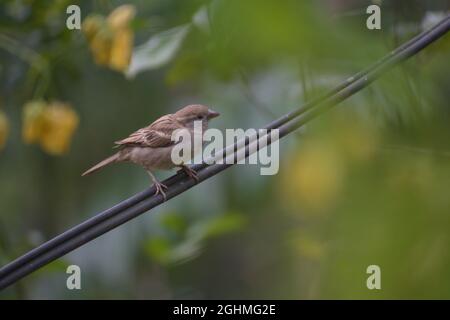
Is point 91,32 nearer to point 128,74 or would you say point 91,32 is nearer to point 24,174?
point 128,74

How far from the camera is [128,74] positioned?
3318 millimetres

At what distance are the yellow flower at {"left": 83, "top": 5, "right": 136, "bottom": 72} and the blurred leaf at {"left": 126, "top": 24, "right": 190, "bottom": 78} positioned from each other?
2.3 inches

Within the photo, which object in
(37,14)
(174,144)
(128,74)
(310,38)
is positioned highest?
(37,14)

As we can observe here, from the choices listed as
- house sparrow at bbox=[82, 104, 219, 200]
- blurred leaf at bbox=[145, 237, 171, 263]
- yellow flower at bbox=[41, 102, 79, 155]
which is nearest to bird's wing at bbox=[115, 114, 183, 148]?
house sparrow at bbox=[82, 104, 219, 200]

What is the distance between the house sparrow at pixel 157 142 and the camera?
10.3 feet

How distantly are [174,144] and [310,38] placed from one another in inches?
99.1

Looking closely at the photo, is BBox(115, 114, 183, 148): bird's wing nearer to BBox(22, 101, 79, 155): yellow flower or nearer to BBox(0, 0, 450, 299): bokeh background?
BBox(0, 0, 450, 299): bokeh background

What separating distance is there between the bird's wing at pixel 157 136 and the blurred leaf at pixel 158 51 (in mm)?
260

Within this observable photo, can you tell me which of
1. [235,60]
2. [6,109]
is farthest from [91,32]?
[235,60]

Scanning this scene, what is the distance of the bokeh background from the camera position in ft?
2.24

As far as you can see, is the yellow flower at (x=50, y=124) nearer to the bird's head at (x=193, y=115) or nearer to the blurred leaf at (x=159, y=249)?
the bird's head at (x=193, y=115)

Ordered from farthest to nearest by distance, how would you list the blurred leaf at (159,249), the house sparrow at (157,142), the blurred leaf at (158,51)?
the blurred leaf at (159,249) < the blurred leaf at (158,51) < the house sparrow at (157,142)

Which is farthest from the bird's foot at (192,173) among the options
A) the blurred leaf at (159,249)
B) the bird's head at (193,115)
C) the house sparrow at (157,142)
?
the blurred leaf at (159,249)
